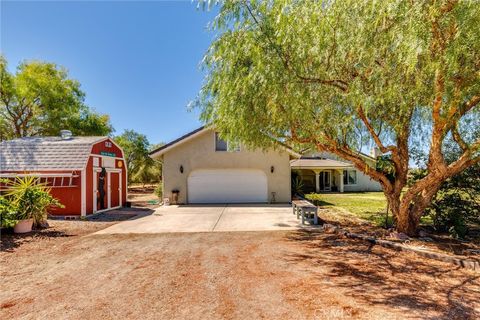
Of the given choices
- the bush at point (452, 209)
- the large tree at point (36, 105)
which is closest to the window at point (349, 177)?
the bush at point (452, 209)

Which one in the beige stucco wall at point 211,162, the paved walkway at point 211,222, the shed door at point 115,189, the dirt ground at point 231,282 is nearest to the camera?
the dirt ground at point 231,282

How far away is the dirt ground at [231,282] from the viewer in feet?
11.9

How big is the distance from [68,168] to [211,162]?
290 inches

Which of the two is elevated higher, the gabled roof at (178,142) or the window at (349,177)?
the gabled roof at (178,142)

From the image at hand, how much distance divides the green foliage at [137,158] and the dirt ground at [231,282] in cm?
2742

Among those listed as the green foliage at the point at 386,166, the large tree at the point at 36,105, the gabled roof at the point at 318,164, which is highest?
the large tree at the point at 36,105

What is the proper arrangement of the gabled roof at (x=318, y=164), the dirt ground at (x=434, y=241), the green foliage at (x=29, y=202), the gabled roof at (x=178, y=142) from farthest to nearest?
the gabled roof at (x=318, y=164)
the gabled roof at (x=178, y=142)
the green foliage at (x=29, y=202)
the dirt ground at (x=434, y=241)

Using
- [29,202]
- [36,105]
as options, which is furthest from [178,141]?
[36,105]

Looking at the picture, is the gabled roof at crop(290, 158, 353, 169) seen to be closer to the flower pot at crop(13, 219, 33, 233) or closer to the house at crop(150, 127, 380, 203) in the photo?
the house at crop(150, 127, 380, 203)

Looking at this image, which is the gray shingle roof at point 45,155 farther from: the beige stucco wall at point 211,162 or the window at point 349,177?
the window at point 349,177

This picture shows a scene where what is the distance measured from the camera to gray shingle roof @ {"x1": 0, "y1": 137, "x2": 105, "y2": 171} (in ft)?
38.6

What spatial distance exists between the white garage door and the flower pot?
827 cm

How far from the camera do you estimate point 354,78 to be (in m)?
6.18

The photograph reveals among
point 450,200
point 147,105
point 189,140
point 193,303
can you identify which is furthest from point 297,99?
point 147,105
